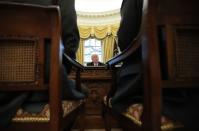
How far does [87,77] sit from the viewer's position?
2.89m

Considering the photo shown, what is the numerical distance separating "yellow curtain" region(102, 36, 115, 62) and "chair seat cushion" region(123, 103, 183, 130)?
6.24m

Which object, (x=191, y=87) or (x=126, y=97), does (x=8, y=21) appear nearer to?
(x=126, y=97)

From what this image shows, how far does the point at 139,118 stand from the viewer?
2.97ft

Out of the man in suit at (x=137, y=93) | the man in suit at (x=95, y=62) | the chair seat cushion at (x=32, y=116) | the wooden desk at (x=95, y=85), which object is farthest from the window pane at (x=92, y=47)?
the chair seat cushion at (x=32, y=116)

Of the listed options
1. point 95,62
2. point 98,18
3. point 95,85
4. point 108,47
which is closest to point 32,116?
point 95,85

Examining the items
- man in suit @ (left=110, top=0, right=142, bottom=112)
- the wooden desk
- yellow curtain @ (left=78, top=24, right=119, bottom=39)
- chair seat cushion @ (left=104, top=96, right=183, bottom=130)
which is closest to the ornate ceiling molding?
yellow curtain @ (left=78, top=24, right=119, bottom=39)

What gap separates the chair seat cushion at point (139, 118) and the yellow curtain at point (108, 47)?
6244mm

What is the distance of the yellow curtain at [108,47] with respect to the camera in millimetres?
7254

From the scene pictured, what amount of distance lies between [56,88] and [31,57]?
0.17m

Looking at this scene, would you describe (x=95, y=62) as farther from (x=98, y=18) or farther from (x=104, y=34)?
(x=98, y=18)

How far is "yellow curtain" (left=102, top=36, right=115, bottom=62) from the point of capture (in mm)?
7254

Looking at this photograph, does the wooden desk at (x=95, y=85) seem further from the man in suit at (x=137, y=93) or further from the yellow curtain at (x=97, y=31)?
the yellow curtain at (x=97, y=31)

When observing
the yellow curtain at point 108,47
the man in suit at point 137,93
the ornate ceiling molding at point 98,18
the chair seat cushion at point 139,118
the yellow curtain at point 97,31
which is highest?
the ornate ceiling molding at point 98,18

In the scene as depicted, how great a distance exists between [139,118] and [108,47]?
6.48 metres
